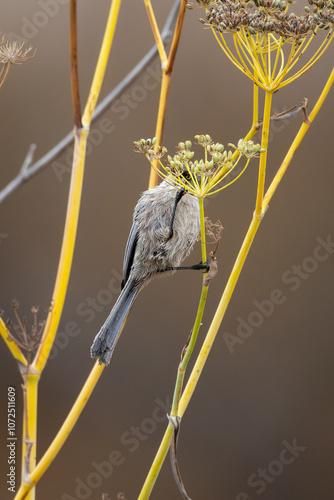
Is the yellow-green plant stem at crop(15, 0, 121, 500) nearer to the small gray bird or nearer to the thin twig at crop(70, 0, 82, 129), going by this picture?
the thin twig at crop(70, 0, 82, 129)

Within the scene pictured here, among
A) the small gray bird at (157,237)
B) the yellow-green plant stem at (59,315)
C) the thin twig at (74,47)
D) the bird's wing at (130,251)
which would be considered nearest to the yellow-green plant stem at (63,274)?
the yellow-green plant stem at (59,315)

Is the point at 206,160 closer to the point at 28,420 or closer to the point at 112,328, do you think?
the point at 112,328

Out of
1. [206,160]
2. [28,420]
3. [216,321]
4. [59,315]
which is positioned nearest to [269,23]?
[206,160]

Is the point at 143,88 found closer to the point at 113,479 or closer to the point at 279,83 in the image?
the point at 279,83

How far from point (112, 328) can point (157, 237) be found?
272 mm

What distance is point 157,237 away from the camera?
1099 mm

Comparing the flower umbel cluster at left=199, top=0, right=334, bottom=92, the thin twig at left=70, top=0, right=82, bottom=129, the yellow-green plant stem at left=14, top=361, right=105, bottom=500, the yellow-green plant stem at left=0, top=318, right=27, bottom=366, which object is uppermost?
the flower umbel cluster at left=199, top=0, right=334, bottom=92

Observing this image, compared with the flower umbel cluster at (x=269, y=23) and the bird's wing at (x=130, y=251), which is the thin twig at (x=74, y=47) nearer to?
the flower umbel cluster at (x=269, y=23)

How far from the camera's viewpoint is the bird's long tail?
0.83 metres

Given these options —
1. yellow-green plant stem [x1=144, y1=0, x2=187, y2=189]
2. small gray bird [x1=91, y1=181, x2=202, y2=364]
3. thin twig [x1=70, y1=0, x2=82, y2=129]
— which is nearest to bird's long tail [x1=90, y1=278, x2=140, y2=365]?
small gray bird [x1=91, y1=181, x2=202, y2=364]

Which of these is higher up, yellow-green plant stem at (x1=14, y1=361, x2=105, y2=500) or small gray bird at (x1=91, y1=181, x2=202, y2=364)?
small gray bird at (x1=91, y1=181, x2=202, y2=364)

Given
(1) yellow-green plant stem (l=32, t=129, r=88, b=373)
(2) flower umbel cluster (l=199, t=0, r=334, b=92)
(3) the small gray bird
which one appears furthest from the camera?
(3) the small gray bird

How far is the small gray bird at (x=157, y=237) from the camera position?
41.3 inches

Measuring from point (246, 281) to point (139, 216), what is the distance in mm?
910
